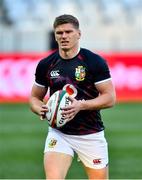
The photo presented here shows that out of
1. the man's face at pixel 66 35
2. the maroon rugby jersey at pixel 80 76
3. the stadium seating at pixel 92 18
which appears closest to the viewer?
the man's face at pixel 66 35

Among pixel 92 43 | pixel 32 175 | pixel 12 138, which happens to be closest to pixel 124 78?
pixel 12 138

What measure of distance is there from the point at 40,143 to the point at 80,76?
7.80m

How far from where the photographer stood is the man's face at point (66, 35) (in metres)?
6.98

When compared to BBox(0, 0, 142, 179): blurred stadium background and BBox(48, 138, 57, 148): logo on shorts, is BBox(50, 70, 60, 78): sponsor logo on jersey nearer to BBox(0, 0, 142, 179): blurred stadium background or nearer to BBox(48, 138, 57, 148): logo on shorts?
BBox(48, 138, 57, 148): logo on shorts

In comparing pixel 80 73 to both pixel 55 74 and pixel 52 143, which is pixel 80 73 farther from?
pixel 52 143

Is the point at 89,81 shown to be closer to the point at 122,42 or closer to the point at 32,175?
the point at 32,175

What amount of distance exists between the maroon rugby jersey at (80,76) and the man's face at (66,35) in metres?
0.19

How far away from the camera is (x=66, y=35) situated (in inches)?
274

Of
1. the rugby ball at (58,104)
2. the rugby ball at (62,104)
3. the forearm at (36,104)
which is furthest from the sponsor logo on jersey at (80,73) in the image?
the forearm at (36,104)

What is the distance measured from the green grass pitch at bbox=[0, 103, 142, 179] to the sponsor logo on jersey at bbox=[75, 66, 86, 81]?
12.9 feet

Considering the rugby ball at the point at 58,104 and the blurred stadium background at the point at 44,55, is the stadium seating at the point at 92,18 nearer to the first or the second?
the blurred stadium background at the point at 44,55

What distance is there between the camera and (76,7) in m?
36.5

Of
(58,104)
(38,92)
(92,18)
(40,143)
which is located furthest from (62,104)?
(92,18)

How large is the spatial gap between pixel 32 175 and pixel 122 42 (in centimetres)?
2503
